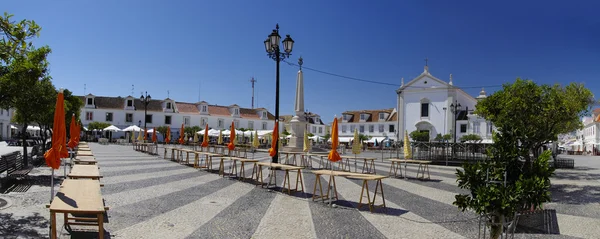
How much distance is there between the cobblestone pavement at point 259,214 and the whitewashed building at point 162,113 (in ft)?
169

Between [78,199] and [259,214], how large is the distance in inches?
136

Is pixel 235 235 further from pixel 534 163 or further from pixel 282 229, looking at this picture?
pixel 534 163

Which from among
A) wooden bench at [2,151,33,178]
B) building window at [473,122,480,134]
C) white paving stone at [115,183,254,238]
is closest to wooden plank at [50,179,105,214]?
white paving stone at [115,183,254,238]

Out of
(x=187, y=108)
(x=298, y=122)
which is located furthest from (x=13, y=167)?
(x=187, y=108)

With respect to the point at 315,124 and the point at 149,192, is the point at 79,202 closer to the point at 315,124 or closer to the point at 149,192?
the point at 149,192

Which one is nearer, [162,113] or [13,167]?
[13,167]

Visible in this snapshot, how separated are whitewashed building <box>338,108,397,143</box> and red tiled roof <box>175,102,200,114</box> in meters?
27.6

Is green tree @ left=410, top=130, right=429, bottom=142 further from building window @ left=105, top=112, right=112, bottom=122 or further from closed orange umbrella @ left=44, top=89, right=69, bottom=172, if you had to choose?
building window @ left=105, top=112, right=112, bottom=122

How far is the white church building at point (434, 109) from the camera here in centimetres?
5294

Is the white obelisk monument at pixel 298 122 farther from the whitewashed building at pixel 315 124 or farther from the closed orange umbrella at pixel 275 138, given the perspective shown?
the whitewashed building at pixel 315 124

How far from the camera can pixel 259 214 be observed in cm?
750

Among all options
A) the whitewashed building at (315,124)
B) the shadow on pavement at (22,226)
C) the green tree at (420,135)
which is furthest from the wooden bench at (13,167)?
the whitewashed building at (315,124)

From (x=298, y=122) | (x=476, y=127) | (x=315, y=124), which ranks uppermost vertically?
(x=315, y=124)

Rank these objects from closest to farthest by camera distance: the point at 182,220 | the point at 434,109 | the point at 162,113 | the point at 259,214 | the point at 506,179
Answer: the point at 506,179, the point at 182,220, the point at 259,214, the point at 434,109, the point at 162,113
